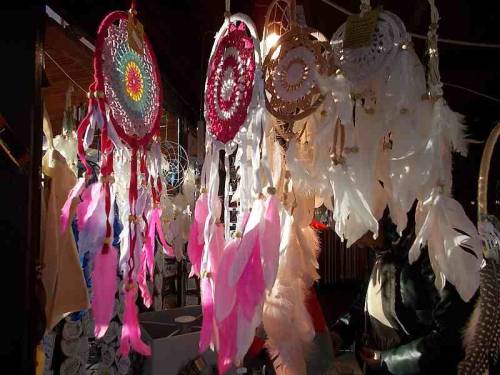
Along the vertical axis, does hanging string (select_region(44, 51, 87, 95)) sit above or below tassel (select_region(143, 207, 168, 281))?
above

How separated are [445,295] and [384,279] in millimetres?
257

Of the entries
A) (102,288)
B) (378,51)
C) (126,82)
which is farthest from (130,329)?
(378,51)

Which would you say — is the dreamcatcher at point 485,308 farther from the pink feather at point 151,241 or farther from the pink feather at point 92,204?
the pink feather at point 92,204

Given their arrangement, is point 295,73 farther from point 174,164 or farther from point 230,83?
point 174,164

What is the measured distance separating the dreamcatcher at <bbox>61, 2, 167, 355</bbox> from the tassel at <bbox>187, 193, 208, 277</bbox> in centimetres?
14

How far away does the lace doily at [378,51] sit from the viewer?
968mm

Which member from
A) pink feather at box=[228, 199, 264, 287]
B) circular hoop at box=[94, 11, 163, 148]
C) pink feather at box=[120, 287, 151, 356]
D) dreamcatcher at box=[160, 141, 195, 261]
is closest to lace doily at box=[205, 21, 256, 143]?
circular hoop at box=[94, 11, 163, 148]

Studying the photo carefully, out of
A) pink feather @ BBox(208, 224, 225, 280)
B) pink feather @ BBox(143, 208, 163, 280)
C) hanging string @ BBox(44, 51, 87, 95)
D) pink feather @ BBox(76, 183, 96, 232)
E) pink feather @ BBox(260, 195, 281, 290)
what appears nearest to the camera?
pink feather @ BBox(260, 195, 281, 290)

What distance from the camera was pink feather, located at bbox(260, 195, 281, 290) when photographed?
3.09 feet

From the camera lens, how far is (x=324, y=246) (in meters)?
3.19

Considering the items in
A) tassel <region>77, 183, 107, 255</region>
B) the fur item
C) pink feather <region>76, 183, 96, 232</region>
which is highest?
pink feather <region>76, 183, 96, 232</region>

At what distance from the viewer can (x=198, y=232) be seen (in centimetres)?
129

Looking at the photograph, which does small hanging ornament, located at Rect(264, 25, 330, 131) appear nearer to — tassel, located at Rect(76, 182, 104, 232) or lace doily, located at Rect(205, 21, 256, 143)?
lace doily, located at Rect(205, 21, 256, 143)

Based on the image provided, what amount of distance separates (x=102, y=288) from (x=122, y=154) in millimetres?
390
